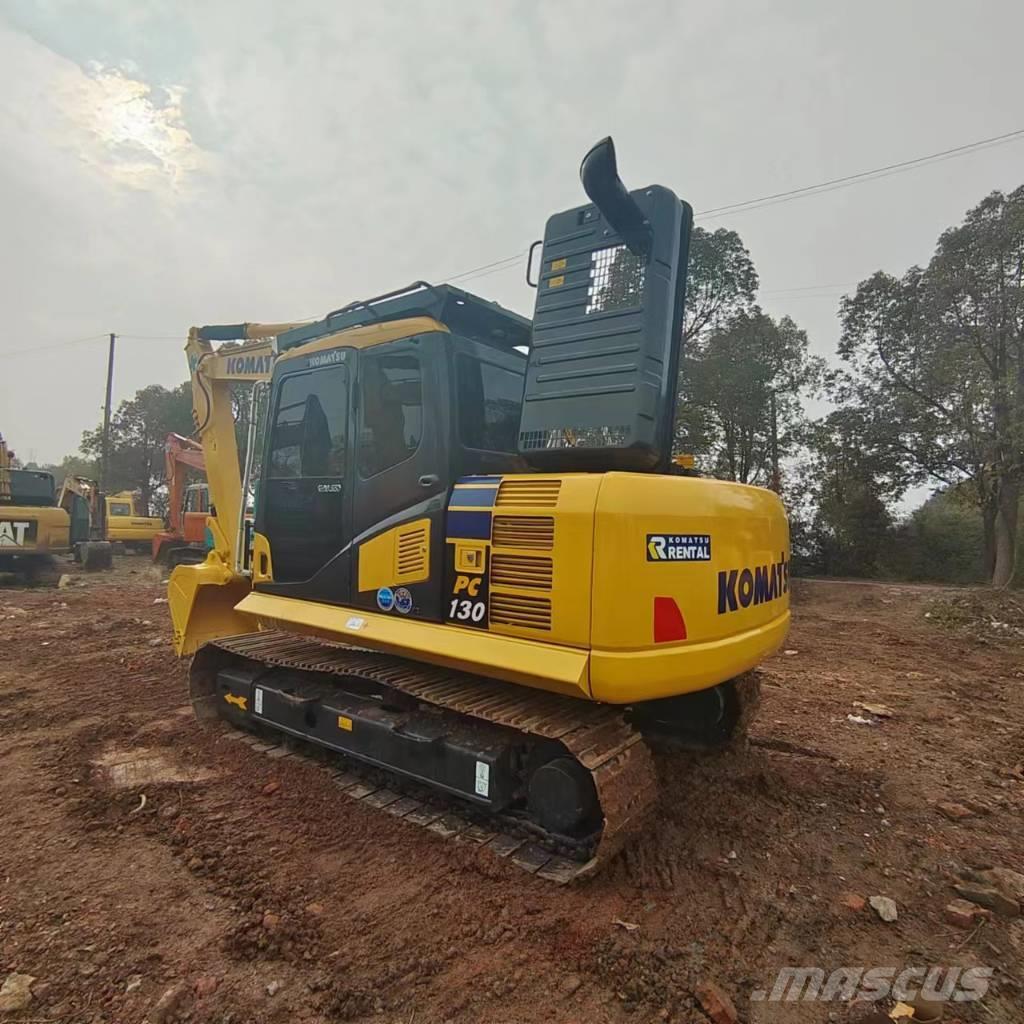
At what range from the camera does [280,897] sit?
2.80 meters

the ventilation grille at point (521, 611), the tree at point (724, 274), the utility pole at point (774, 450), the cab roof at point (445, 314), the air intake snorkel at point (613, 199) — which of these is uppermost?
the tree at point (724, 274)

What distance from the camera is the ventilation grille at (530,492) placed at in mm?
2930

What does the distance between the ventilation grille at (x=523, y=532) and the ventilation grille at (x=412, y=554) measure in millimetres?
478

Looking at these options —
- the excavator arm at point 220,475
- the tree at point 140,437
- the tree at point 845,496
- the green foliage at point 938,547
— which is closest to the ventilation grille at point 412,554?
the excavator arm at point 220,475

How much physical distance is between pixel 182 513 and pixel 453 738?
627 inches

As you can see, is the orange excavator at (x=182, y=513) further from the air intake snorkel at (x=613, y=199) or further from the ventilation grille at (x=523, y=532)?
the air intake snorkel at (x=613, y=199)

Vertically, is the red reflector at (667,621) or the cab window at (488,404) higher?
the cab window at (488,404)

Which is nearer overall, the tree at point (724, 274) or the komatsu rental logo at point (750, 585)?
the komatsu rental logo at point (750, 585)

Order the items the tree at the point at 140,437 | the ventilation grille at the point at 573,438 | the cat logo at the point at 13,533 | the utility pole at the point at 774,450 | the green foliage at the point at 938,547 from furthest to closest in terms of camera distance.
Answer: the tree at the point at 140,437
the utility pole at the point at 774,450
the green foliage at the point at 938,547
the cat logo at the point at 13,533
the ventilation grille at the point at 573,438

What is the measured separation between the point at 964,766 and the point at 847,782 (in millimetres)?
1075

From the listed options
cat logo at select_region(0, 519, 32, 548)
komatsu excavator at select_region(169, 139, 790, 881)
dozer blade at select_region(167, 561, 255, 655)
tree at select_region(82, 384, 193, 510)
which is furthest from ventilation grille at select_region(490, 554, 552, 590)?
tree at select_region(82, 384, 193, 510)

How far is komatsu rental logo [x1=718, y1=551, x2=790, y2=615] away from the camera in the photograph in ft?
10.1

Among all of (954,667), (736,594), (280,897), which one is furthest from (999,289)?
(280,897)

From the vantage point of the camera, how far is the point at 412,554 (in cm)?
345
